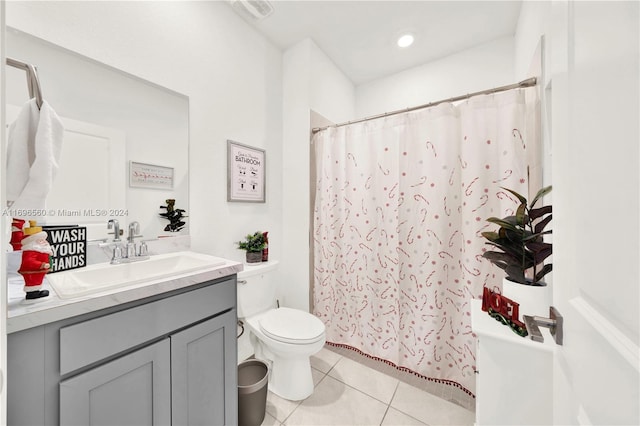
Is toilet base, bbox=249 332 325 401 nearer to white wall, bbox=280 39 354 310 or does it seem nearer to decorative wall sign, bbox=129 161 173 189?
white wall, bbox=280 39 354 310

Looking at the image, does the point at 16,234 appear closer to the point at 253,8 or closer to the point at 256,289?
the point at 256,289

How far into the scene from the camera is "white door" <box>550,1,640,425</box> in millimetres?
288

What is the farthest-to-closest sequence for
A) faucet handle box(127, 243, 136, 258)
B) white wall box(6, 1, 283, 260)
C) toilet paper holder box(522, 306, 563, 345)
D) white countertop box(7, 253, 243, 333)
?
1. faucet handle box(127, 243, 136, 258)
2. white wall box(6, 1, 283, 260)
3. white countertop box(7, 253, 243, 333)
4. toilet paper holder box(522, 306, 563, 345)

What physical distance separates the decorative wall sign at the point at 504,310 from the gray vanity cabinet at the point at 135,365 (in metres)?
1.16

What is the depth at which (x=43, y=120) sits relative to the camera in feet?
2.52

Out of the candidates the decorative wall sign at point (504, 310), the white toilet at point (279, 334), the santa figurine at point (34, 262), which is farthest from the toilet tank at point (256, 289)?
the decorative wall sign at point (504, 310)

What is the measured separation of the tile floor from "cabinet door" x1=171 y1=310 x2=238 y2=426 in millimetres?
427

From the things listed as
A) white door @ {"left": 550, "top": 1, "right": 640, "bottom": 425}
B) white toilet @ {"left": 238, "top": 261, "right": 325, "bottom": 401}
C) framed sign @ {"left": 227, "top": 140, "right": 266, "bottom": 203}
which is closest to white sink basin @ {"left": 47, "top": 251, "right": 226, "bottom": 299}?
white toilet @ {"left": 238, "top": 261, "right": 325, "bottom": 401}

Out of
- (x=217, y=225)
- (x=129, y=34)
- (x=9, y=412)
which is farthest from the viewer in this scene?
(x=217, y=225)

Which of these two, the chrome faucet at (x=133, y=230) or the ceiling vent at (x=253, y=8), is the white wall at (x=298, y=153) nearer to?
the ceiling vent at (x=253, y=8)

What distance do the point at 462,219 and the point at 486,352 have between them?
2.41ft

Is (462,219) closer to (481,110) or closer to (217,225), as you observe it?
(481,110)

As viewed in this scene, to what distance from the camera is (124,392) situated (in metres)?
0.79

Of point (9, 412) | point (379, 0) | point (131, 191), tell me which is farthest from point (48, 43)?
point (379, 0)
